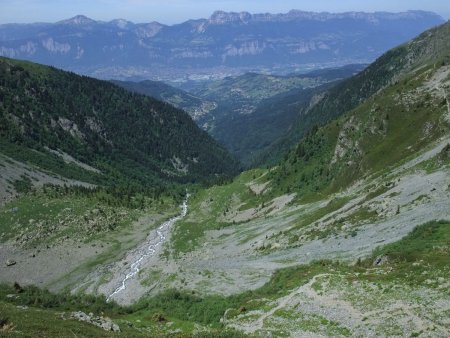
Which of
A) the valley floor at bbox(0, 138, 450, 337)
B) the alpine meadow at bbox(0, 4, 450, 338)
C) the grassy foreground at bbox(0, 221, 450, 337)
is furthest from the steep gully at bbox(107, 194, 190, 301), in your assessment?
the grassy foreground at bbox(0, 221, 450, 337)

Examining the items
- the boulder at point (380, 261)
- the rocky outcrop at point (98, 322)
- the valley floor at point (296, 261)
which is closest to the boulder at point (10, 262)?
the valley floor at point (296, 261)

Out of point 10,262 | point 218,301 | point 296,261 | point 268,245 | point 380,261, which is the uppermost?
point 380,261

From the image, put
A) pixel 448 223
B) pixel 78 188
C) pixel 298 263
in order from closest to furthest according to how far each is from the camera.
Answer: pixel 448 223 < pixel 298 263 < pixel 78 188

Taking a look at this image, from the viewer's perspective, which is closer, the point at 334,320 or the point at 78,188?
the point at 334,320

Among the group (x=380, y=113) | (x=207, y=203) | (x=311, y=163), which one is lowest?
(x=207, y=203)

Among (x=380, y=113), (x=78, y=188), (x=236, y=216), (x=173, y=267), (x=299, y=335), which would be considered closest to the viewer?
(x=299, y=335)

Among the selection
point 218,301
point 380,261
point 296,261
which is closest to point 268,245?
point 296,261

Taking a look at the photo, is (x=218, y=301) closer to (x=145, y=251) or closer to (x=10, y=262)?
(x=145, y=251)

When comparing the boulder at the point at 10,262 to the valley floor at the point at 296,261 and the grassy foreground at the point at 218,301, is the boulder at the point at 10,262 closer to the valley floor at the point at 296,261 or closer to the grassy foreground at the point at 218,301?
the valley floor at the point at 296,261

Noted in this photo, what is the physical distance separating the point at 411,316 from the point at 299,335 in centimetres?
880

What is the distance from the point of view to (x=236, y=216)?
439 feet

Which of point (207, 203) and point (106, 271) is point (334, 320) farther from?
point (207, 203)

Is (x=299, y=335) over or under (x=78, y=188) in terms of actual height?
over

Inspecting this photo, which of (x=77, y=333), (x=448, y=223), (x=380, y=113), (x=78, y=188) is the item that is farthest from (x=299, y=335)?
(x=78, y=188)
